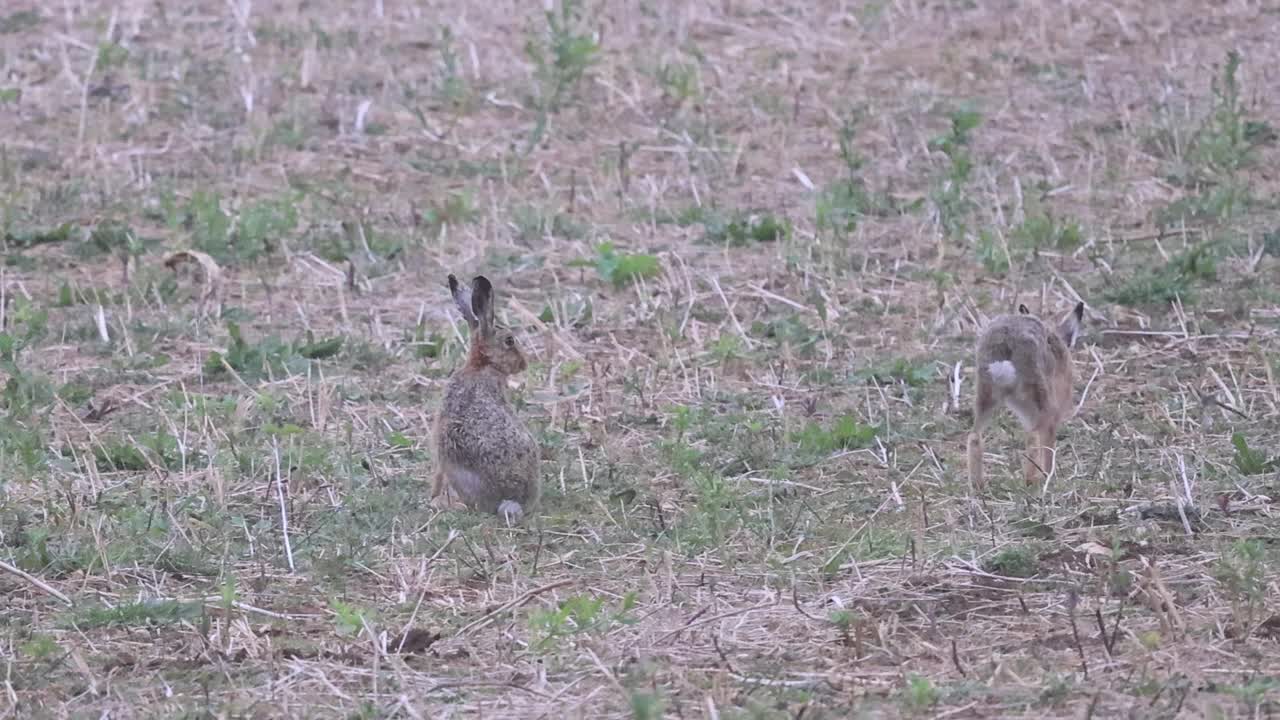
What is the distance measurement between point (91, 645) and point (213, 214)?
5656mm

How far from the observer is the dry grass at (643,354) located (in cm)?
Answer: 629

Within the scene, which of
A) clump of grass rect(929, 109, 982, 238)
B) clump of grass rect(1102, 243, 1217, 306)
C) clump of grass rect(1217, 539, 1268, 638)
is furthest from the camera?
clump of grass rect(929, 109, 982, 238)

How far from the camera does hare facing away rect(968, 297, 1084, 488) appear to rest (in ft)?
26.6

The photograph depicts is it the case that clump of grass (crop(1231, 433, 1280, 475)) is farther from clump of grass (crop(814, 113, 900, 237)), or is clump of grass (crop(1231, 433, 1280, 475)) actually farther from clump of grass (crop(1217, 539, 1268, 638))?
clump of grass (crop(814, 113, 900, 237))

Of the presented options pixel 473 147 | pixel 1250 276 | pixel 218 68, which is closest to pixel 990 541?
pixel 1250 276

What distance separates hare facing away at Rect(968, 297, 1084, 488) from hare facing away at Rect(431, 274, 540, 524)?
5.90 feet

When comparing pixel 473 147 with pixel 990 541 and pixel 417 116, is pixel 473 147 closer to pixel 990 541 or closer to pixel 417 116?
pixel 417 116

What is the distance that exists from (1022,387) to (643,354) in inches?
96.7

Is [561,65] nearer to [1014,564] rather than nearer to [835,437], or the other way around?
[835,437]

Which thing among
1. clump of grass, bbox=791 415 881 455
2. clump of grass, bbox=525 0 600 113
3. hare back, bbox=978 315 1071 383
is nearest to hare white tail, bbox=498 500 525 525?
clump of grass, bbox=791 415 881 455

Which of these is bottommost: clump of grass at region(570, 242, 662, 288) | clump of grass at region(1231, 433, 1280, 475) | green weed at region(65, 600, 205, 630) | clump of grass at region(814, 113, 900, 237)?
clump of grass at region(570, 242, 662, 288)

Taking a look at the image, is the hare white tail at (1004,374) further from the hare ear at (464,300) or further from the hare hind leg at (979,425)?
the hare ear at (464,300)

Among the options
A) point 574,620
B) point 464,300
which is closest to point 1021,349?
point 464,300

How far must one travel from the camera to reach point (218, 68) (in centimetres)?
1512
